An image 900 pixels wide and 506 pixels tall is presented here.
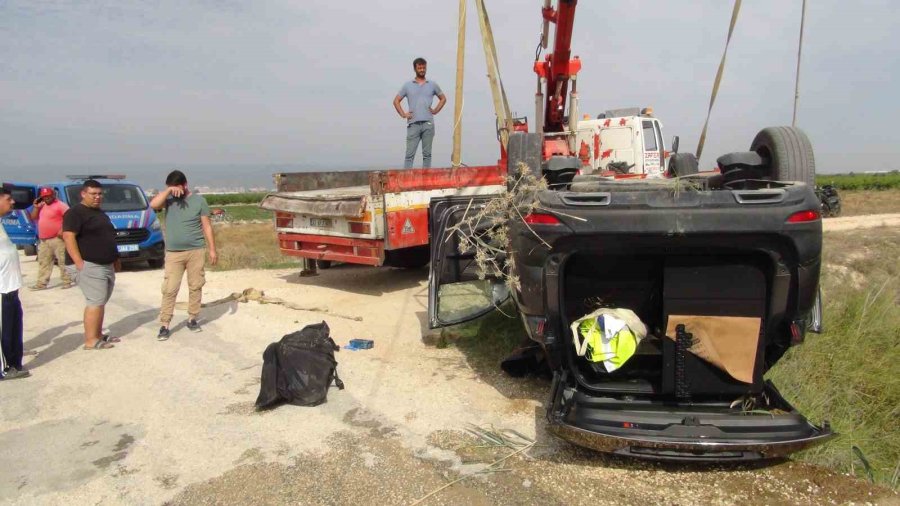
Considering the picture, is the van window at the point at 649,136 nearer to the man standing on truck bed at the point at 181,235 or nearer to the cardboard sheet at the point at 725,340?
the man standing on truck bed at the point at 181,235

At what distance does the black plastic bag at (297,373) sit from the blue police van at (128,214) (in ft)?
30.1

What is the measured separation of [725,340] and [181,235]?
548 cm

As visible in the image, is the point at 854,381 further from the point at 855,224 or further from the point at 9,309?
the point at 855,224

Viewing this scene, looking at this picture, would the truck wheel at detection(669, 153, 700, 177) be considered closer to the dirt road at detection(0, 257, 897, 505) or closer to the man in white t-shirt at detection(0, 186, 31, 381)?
the dirt road at detection(0, 257, 897, 505)

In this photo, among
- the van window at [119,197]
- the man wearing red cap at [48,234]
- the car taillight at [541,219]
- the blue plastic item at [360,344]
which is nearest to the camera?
the car taillight at [541,219]

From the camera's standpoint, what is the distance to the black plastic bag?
4.41m

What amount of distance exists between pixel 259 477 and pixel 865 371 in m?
4.99

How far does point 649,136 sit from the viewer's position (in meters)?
10.1

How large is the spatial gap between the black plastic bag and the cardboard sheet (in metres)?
2.64

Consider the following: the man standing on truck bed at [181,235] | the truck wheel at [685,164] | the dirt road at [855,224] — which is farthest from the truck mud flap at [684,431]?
the dirt road at [855,224]

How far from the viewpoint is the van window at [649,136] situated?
10.1 metres

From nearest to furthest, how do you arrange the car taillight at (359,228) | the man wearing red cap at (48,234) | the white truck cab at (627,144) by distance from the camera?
1. the car taillight at (359,228)
2. the man wearing red cap at (48,234)
3. the white truck cab at (627,144)

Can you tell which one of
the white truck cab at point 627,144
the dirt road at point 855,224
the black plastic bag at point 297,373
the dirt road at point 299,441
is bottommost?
the dirt road at point 299,441

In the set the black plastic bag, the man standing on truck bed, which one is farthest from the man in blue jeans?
the black plastic bag
